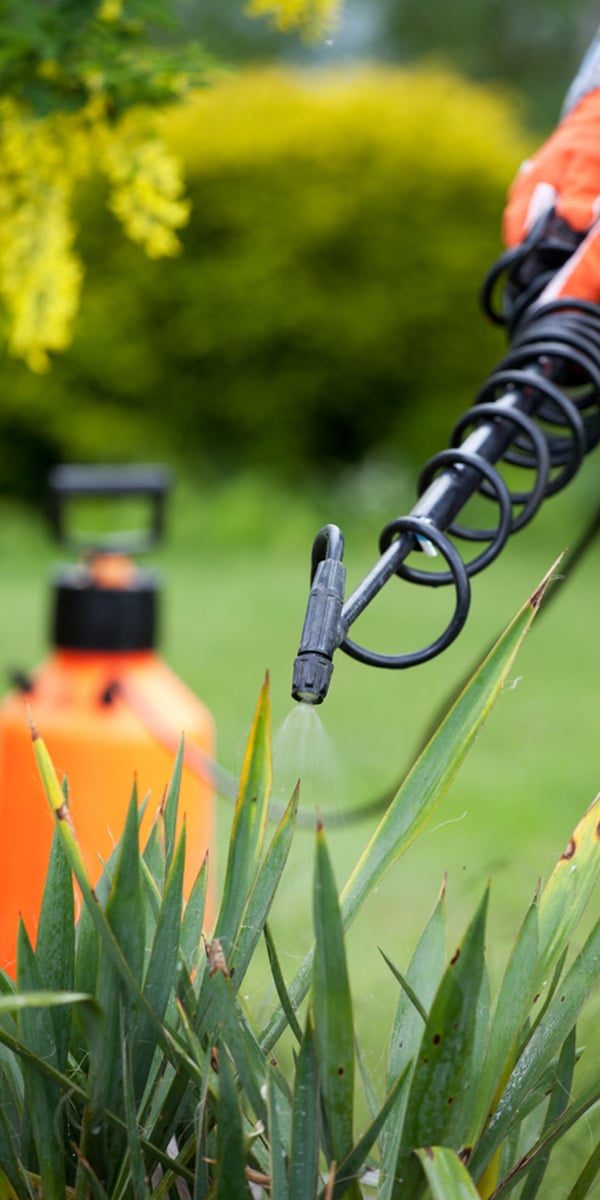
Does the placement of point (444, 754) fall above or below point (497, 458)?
below

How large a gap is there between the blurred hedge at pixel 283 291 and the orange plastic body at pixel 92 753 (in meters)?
7.28

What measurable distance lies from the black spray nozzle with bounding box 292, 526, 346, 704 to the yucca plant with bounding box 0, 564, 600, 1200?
101 mm

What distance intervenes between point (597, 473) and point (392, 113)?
2.84m

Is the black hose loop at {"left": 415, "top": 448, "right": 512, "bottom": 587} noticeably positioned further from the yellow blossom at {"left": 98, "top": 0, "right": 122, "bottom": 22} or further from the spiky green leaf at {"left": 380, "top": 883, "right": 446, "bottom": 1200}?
the yellow blossom at {"left": 98, "top": 0, "right": 122, "bottom": 22}

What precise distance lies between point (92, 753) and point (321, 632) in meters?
1.43

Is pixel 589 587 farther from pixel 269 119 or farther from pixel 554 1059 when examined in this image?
pixel 554 1059

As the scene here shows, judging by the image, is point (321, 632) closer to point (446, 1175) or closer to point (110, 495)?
point (446, 1175)

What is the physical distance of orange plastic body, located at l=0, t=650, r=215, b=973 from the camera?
2135mm

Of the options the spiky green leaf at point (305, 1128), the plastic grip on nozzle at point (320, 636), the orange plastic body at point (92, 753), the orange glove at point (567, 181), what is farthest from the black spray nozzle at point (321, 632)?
the orange plastic body at point (92, 753)

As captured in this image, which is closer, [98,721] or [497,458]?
[497,458]

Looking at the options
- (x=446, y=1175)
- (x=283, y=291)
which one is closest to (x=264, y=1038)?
(x=446, y=1175)

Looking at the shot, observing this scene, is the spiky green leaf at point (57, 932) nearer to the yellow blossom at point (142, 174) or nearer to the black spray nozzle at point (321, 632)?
the black spray nozzle at point (321, 632)

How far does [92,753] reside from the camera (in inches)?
88.4

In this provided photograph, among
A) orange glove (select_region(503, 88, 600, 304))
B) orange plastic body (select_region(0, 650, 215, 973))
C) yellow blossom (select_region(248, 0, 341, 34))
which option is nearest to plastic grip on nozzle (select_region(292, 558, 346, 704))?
orange glove (select_region(503, 88, 600, 304))
